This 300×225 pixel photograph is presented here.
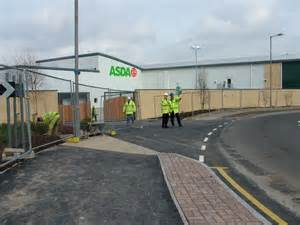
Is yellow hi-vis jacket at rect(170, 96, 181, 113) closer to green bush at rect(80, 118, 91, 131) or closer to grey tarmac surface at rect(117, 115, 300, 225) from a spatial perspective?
grey tarmac surface at rect(117, 115, 300, 225)

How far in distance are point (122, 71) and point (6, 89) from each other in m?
54.3

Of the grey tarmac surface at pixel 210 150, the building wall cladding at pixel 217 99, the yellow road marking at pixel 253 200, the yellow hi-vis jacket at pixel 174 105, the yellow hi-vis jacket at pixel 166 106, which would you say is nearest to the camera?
the yellow road marking at pixel 253 200

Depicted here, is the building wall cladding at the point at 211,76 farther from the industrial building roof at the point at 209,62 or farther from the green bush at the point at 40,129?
the green bush at the point at 40,129

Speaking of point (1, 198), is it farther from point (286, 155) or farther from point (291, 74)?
point (291, 74)

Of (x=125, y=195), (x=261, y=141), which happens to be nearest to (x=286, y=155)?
(x=261, y=141)

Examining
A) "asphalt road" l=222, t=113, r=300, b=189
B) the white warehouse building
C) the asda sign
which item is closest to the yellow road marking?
"asphalt road" l=222, t=113, r=300, b=189

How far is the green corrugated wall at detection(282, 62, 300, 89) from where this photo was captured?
6988 cm

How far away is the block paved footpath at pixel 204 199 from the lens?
623 centimetres

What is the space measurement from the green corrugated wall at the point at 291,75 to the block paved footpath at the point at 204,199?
62778 millimetres

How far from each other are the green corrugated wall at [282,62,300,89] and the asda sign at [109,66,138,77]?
73.3 ft

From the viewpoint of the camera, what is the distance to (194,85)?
251 feet

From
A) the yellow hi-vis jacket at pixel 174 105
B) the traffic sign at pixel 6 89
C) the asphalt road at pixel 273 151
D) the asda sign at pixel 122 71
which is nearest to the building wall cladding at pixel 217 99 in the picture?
the yellow hi-vis jacket at pixel 174 105

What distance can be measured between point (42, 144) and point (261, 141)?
25.4ft

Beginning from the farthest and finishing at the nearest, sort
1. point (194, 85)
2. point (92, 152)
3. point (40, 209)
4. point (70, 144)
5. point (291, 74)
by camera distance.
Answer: point (194, 85) → point (291, 74) → point (70, 144) → point (92, 152) → point (40, 209)
